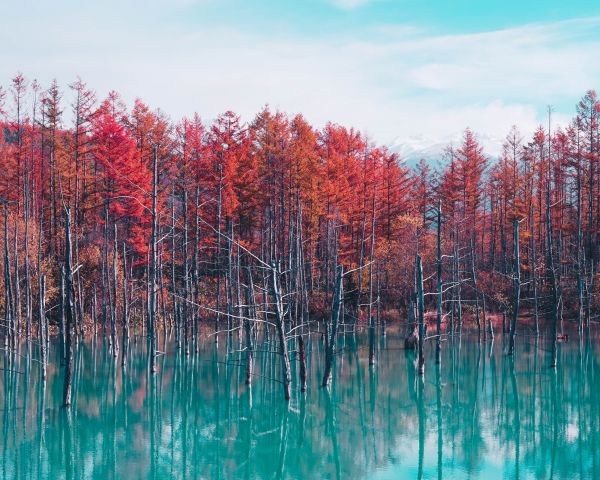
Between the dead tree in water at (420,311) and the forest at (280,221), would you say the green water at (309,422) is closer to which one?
the dead tree in water at (420,311)

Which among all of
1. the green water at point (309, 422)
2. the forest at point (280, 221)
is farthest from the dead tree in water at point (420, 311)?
the forest at point (280, 221)

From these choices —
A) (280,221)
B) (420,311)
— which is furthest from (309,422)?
(280,221)

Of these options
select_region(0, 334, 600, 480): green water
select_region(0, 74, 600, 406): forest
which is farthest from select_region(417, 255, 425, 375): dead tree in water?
select_region(0, 74, 600, 406): forest

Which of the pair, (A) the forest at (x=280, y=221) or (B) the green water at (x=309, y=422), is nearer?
(B) the green water at (x=309, y=422)

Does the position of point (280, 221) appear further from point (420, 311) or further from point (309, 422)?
point (309, 422)

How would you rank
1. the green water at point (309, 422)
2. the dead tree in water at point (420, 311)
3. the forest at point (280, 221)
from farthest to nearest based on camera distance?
the forest at point (280, 221) → the dead tree in water at point (420, 311) → the green water at point (309, 422)

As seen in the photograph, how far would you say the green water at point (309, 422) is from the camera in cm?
1645

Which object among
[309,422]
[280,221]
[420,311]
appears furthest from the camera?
[280,221]

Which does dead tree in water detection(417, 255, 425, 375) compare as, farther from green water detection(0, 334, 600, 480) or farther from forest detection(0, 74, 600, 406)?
forest detection(0, 74, 600, 406)

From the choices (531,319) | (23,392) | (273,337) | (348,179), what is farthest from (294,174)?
(23,392)

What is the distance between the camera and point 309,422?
2066 cm

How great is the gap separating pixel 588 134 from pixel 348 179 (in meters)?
16.6

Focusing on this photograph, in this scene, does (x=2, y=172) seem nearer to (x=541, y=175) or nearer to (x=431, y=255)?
(x=431, y=255)

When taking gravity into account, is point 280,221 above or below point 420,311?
above
